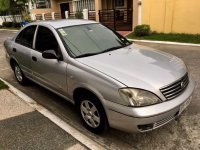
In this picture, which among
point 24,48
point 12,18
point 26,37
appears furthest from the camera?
point 12,18

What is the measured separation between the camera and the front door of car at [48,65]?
3.93 meters

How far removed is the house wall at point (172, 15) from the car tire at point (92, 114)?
9.23m

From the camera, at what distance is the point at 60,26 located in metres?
4.36

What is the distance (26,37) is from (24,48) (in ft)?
0.96

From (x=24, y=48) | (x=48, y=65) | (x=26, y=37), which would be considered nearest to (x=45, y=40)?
(x=48, y=65)

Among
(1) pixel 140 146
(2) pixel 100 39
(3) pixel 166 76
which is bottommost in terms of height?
(1) pixel 140 146

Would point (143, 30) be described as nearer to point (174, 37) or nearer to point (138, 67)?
point (174, 37)

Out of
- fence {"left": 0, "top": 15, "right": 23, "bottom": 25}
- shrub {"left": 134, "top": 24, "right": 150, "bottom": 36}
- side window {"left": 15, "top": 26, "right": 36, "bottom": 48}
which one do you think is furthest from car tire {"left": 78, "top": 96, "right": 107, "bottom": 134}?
fence {"left": 0, "top": 15, "right": 23, "bottom": 25}

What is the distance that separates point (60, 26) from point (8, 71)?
373cm

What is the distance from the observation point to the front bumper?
2904mm

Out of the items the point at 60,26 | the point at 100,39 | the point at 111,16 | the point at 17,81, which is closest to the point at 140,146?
the point at 100,39

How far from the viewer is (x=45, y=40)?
4492 mm

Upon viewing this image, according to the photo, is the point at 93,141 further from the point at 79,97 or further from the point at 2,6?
the point at 2,6

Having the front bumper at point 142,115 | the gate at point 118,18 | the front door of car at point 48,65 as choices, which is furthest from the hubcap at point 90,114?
the gate at point 118,18
